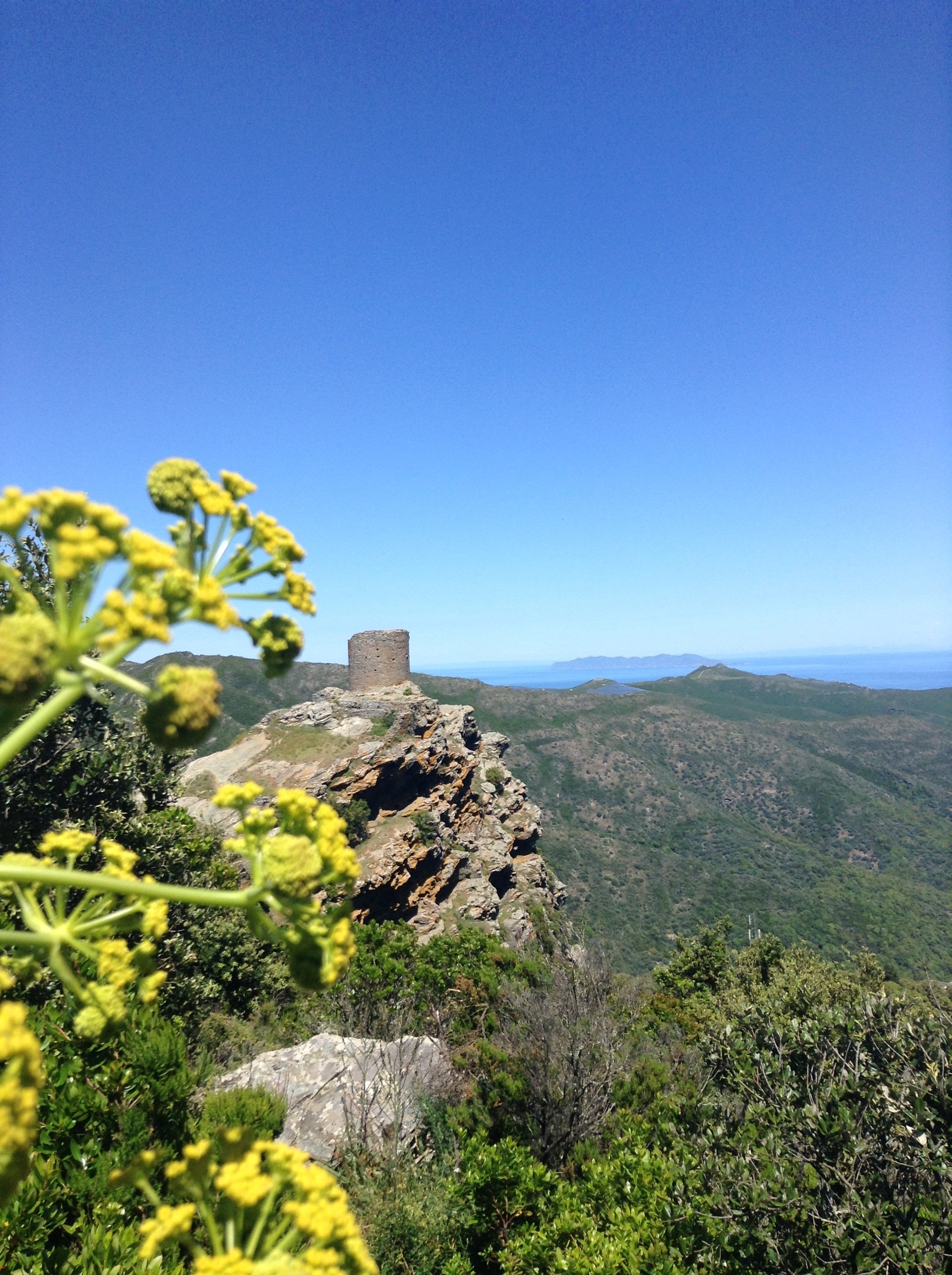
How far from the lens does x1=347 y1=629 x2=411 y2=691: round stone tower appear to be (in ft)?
144

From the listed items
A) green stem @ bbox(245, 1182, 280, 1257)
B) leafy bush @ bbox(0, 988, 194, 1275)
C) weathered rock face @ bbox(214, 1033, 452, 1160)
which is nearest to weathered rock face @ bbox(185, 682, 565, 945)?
weathered rock face @ bbox(214, 1033, 452, 1160)

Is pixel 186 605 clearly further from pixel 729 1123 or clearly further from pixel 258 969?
pixel 258 969

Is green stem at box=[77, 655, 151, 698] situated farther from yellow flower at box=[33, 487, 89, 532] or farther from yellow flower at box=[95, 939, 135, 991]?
yellow flower at box=[95, 939, 135, 991]

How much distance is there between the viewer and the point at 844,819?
8869cm

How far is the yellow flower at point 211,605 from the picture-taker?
1497 millimetres

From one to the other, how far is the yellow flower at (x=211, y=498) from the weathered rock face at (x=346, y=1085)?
8367 millimetres

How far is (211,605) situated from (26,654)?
0.37 m

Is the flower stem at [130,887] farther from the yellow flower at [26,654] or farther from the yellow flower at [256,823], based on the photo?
the yellow flower at [26,654]

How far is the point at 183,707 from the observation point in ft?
4.92

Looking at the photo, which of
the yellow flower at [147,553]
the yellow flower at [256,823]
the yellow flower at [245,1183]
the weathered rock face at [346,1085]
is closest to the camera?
the yellow flower at [147,553]

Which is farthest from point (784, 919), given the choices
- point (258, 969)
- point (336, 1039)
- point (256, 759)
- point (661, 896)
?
point (336, 1039)

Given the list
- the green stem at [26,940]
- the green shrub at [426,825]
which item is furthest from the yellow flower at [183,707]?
the green shrub at [426,825]

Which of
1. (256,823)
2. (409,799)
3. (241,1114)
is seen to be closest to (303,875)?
(256,823)

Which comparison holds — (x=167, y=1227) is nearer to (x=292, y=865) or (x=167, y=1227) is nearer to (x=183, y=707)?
(x=292, y=865)
